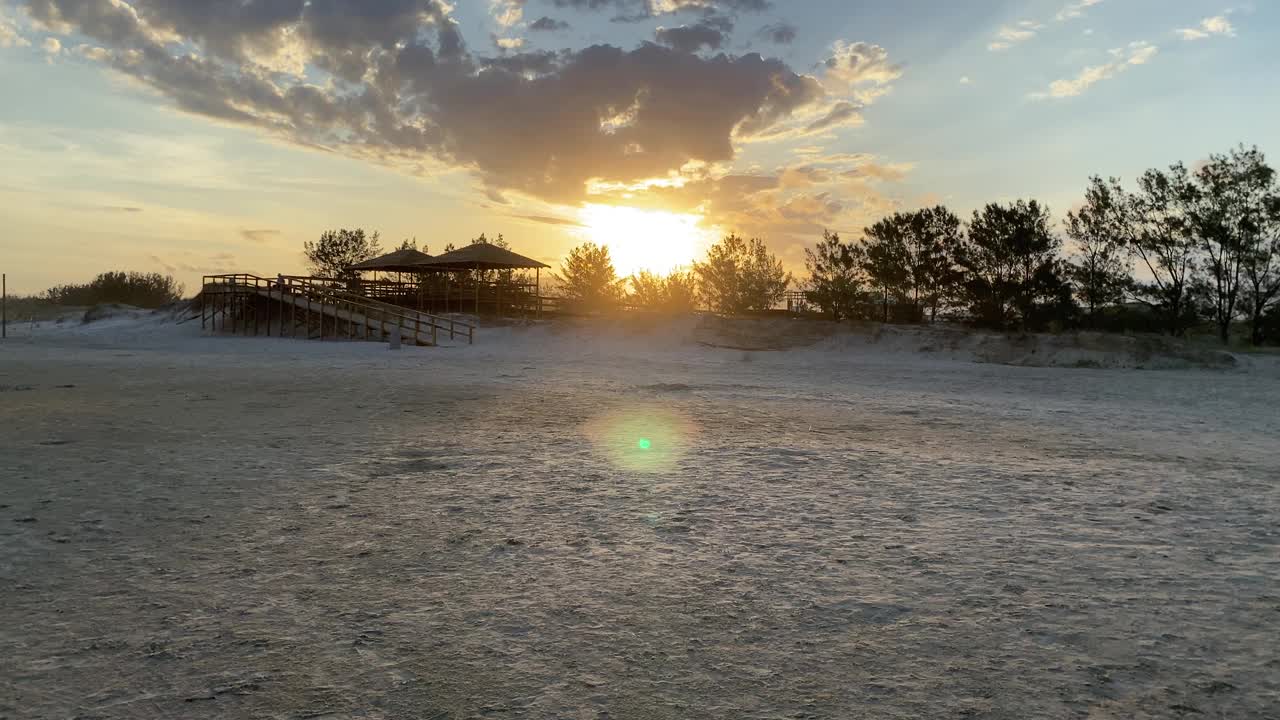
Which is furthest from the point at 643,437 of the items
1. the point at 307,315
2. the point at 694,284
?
the point at 694,284

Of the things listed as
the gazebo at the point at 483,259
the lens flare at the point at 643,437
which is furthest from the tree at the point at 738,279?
the lens flare at the point at 643,437

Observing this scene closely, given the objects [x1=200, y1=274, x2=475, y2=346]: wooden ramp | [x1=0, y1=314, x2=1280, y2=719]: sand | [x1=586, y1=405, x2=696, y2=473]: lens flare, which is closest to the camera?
[x1=0, y1=314, x2=1280, y2=719]: sand

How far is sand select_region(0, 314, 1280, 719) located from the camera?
9.28ft

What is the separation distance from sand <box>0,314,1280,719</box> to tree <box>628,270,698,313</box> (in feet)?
142

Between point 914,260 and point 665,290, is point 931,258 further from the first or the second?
point 665,290

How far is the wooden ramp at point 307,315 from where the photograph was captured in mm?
31703

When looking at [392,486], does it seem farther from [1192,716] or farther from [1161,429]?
[1161,429]

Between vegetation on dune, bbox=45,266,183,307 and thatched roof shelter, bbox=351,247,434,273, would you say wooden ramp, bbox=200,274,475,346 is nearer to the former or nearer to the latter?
thatched roof shelter, bbox=351,247,434,273

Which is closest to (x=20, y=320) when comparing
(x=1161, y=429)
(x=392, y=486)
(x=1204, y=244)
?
(x=392, y=486)

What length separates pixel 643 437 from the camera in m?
8.62

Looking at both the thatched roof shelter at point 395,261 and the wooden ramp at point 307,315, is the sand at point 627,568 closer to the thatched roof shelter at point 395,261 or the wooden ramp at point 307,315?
the wooden ramp at point 307,315

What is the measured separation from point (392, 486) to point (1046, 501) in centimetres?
490

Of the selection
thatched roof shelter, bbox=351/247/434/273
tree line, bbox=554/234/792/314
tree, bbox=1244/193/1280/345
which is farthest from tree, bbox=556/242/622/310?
tree, bbox=1244/193/1280/345

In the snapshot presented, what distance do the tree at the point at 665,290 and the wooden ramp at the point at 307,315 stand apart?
1996cm
